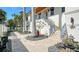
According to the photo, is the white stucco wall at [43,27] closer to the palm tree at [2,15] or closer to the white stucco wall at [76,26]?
the white stucco wall at [76,26]

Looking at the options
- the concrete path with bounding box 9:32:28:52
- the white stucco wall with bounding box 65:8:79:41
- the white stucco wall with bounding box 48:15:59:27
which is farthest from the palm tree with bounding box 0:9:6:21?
the white stucco wall with bounding box 65:8:79:41

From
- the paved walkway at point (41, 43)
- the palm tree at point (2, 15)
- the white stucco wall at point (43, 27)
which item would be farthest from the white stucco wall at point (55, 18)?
Answer: the palm tree at point (2, 15)

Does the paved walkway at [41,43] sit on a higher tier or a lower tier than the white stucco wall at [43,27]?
lower

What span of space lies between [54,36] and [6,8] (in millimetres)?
2164

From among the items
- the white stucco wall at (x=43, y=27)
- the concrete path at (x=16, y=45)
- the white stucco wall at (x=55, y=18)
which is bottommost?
the concrete path at (x=16, y=45)

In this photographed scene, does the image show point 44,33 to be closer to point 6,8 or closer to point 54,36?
point 54,36

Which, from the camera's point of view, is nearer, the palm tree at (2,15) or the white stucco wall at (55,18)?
the palm tree at (2,15)

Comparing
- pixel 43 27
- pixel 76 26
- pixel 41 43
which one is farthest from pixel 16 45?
pixel 76 26

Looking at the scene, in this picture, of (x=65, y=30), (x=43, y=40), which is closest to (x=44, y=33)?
(x=43, y=40)

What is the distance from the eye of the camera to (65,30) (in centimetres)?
862

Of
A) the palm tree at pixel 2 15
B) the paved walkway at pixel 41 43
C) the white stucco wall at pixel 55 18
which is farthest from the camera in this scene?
the white stucco wall at pixel 55 18
